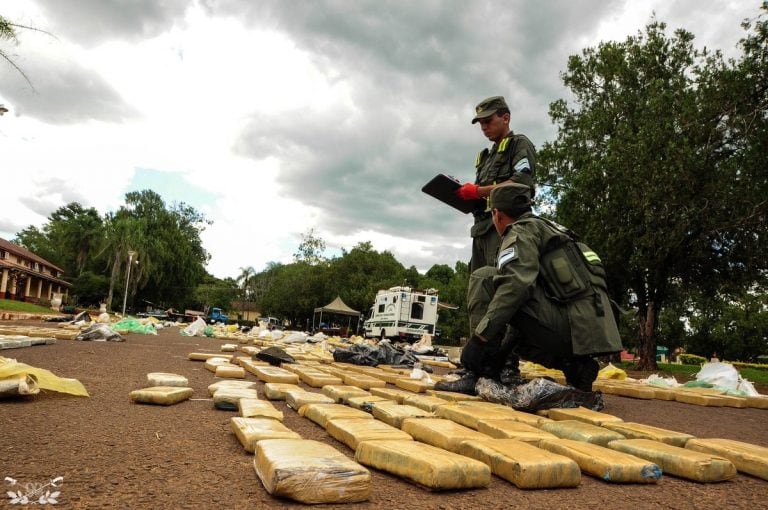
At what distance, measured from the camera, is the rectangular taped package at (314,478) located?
1210 mm

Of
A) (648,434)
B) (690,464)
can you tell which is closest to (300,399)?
(648,434)

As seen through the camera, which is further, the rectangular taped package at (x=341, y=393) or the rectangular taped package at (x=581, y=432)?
the rectangular taped package at (x=341, y=393)

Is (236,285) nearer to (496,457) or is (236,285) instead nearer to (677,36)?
(677,36)

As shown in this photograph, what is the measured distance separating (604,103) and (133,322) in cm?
1572

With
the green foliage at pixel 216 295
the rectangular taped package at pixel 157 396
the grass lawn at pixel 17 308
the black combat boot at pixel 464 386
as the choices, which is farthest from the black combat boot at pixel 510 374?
the green foliage at pixel 216 295

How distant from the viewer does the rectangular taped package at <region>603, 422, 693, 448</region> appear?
2092 mm

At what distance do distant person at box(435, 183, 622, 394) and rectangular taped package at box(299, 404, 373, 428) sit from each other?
1052 mm

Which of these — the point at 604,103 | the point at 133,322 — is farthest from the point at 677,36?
the point at 133,322

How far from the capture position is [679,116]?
11.4m

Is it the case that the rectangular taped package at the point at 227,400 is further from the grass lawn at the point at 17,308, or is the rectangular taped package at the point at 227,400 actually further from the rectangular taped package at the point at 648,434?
the grass lawn at the point at 17,308

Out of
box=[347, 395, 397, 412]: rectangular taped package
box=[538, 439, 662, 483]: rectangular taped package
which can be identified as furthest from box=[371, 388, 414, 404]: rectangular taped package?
box=[538, 439, 662, 483]: rectangular taped package

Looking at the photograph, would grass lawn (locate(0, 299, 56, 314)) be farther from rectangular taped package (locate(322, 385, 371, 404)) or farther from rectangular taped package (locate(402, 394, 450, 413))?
rectangular taped package (locate(402, 394, 450, 413))

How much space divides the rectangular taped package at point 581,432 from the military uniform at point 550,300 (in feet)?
2.53

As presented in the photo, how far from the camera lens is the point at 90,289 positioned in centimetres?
4812
